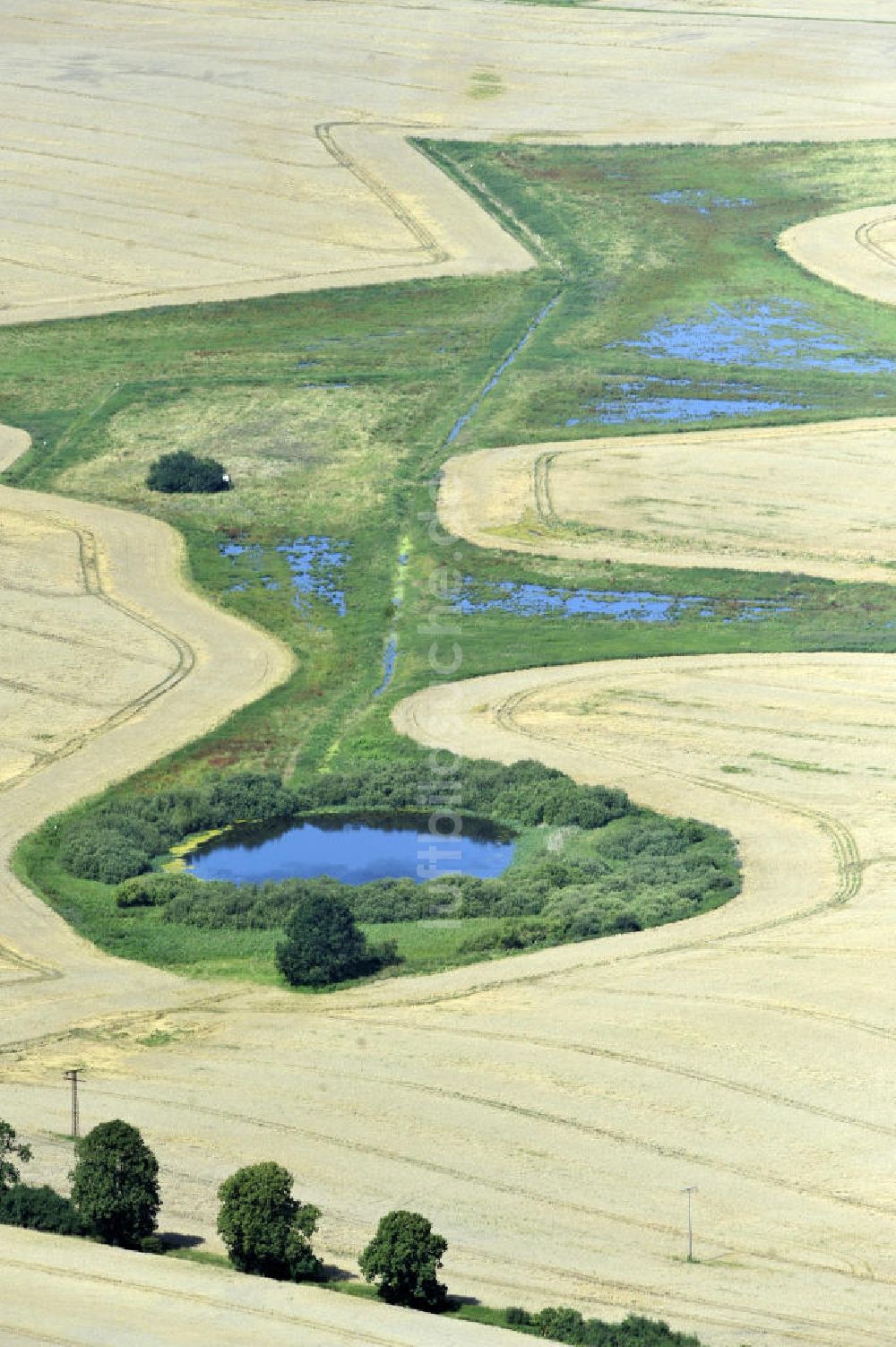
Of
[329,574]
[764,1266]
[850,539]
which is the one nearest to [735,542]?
[850,539]

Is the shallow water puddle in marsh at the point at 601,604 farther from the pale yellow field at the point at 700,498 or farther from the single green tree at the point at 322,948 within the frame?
the single green tree at the point at 322,948

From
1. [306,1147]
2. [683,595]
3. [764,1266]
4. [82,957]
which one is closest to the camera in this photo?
Result: [764,1266]

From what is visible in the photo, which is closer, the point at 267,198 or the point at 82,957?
the point at 82,957

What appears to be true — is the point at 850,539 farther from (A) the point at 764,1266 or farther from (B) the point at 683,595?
(A) the point at 764,1266

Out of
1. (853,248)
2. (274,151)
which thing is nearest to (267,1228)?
(853,248)

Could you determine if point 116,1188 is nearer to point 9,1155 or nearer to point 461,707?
point 9,1155

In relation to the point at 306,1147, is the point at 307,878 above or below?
above

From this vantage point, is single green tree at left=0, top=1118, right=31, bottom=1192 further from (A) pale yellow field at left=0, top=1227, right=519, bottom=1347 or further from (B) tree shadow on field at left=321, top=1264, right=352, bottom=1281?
(B) tree shadow on field at left=321, top=1264, right=352, bottom=1281

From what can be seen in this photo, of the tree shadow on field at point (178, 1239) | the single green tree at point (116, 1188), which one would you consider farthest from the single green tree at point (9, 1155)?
the tree shadow on field at point (178, 1239)
